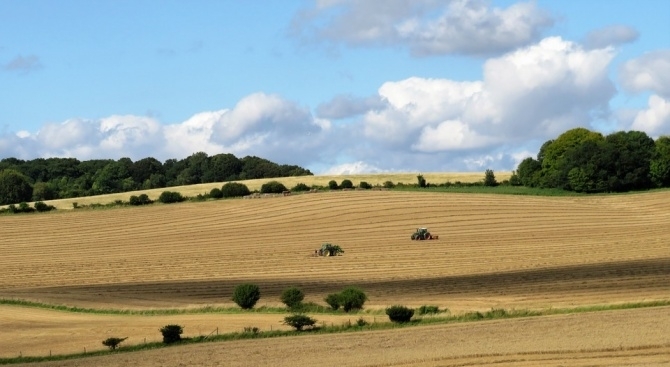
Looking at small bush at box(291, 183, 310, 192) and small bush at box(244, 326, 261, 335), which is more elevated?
small bush at box(291, 183, 310, 192)

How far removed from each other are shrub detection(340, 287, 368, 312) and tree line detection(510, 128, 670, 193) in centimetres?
6975

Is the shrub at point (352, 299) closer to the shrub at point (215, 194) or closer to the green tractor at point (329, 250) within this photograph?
the green tractor at point (329, 250)

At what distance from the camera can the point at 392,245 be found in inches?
3238

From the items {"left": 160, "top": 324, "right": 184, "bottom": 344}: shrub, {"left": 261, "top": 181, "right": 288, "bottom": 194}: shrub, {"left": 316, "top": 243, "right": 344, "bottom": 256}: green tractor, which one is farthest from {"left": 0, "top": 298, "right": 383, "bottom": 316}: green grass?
{"left": 261, "top": 181, "right": 288, "bottom": 194}: shrub

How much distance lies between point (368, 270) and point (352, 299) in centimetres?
1842

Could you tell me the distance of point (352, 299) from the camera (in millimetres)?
47812

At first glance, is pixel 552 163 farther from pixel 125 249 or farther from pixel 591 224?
pixel 125 249

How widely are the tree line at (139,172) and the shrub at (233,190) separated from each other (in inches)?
1373

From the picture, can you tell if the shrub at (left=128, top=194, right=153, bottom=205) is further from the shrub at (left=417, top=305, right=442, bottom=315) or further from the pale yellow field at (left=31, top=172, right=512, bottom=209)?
the shrub at (left=417, top=305, right=442, bottom=315)

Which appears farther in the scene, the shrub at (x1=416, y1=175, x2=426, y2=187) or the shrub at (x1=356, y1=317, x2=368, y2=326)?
the shrub at (x1=416, y1=175, x2=426, y2=187)

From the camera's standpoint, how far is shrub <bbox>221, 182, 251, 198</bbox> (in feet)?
380

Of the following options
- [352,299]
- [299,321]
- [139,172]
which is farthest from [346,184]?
[299,321]

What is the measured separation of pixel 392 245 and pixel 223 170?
94.5 meters

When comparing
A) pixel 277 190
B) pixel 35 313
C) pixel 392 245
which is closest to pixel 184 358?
pixel 35 313
